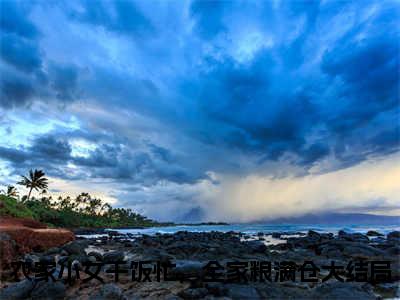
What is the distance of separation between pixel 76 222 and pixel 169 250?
52.3 meters

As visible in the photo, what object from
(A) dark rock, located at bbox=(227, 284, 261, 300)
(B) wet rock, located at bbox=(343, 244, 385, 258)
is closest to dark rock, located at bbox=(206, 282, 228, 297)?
(A) dark rock, located at bbox=(227, 284, 261, 300)

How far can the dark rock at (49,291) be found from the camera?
5.89 meters

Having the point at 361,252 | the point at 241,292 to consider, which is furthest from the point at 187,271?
the point at 361,252

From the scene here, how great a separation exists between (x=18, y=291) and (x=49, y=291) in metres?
0.58

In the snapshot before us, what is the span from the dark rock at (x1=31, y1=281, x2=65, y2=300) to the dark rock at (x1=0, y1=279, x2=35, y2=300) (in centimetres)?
11

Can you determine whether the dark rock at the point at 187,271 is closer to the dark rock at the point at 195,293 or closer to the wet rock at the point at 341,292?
the dark rock at the point at 195,293

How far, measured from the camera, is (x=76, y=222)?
60.1 meters

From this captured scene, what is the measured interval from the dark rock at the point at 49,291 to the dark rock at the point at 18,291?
0.11 metres

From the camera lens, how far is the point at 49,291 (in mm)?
5988

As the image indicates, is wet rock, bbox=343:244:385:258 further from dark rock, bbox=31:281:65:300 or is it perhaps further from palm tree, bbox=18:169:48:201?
palm tree, bbox=18:169:48:201

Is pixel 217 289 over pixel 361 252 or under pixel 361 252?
under

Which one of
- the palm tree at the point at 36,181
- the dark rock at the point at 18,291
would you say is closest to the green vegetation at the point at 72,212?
the palm tree at the point at 36,181

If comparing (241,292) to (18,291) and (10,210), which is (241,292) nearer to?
(18,291)

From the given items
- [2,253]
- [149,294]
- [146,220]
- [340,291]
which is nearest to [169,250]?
[2,253]
